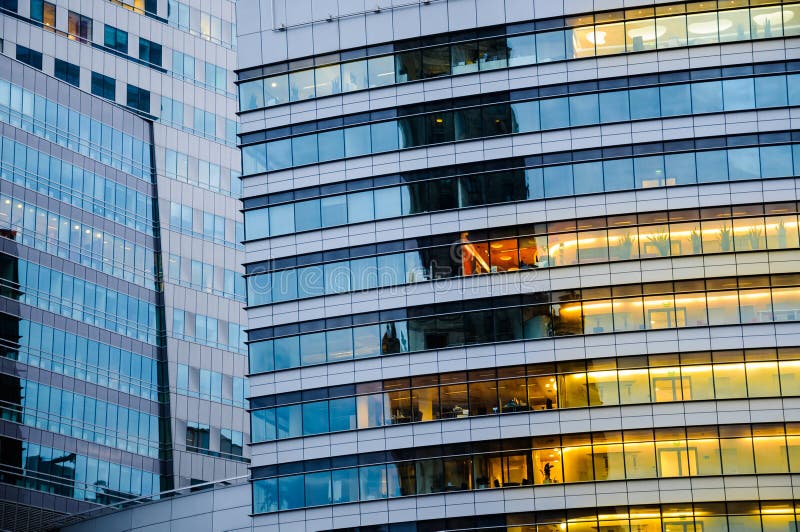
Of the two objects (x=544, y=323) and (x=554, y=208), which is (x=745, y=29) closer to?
(x=554, y=208)

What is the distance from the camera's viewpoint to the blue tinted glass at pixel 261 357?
68.8 meters

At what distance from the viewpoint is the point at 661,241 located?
214 ft

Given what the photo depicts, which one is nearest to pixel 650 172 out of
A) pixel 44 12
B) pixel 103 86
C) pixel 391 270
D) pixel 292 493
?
pixel 391 270

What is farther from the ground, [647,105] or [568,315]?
[647,105]

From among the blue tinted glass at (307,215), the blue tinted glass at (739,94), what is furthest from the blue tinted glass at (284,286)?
the blue tinted glass at (739,94)

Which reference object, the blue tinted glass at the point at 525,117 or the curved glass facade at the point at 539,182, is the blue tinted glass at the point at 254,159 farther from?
the blue tinted glass at the point at 525,117

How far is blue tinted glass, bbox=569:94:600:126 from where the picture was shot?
6700 cm

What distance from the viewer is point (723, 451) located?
62875 mm

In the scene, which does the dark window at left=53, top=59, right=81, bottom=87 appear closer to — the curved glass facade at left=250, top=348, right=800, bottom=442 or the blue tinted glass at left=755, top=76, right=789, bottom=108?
the curved glass facade at left=250, top=348, right=800, bottom=442

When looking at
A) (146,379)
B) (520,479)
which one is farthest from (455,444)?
(146,379)

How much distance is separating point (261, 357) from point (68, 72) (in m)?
32.9

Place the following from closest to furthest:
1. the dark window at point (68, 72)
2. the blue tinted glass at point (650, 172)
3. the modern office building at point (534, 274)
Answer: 1. the modern office building at point (534, 274)
2. the blue tinted glass at point (650, 172)
3. the dark window at point (68, 72)

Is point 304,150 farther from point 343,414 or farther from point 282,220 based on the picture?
point 343,414

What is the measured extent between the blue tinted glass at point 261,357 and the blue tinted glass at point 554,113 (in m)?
18.9
